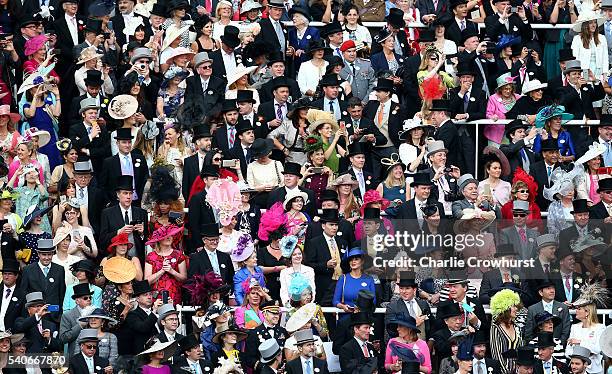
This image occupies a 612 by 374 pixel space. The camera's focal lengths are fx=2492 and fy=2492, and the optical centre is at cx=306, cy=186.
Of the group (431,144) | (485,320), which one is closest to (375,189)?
(431,144)

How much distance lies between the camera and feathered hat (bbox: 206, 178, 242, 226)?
92.7 feet


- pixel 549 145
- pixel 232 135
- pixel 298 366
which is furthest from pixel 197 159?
pixel 549 145

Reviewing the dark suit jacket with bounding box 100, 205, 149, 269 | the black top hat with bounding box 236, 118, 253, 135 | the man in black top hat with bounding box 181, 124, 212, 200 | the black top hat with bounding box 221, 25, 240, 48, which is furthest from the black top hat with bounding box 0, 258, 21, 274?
the black top hat with bounding box 221, 25, 240, 48

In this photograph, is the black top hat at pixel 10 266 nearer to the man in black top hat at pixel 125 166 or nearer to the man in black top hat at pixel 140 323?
the man in black top hat at pixel 140 323

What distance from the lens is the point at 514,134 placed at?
3066 centimetres

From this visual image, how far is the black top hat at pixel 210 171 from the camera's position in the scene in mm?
28828

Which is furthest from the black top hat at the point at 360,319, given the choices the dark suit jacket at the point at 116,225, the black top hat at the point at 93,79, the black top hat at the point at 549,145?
the black top hat at the point at 93,79

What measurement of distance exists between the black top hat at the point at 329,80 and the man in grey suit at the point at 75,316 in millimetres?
4816

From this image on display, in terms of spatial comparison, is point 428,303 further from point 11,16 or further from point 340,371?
point 11,16

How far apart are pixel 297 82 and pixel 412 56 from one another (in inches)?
60.4

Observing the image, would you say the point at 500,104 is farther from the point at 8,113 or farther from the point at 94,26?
the point at 8,113

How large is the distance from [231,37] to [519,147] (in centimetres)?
396

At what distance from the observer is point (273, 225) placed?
2827cm

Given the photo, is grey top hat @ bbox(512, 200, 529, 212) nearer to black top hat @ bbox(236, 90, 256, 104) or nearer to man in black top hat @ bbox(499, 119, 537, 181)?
man in black top hat @ bbox(499, 119, 537, 181)
